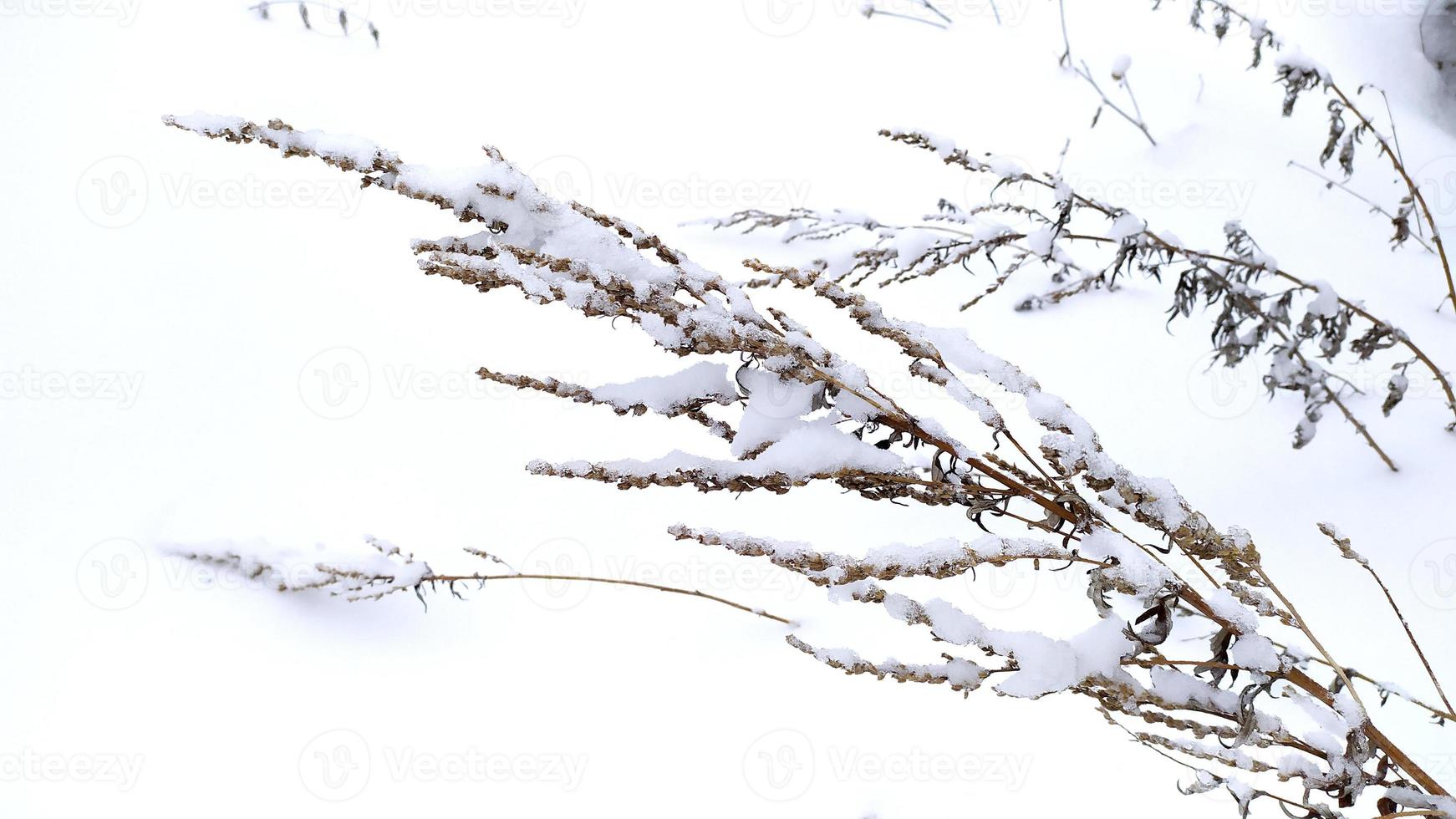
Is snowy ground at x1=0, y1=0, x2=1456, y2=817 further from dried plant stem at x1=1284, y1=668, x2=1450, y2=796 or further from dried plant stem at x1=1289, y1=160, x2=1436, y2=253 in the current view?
dried plant stem at x1=1284, y1=668, x2=1450, y2=796

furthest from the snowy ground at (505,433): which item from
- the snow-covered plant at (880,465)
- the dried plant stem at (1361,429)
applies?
the snow-covered plant at (880,465)

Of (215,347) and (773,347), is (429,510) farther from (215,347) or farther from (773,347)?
(773,347)

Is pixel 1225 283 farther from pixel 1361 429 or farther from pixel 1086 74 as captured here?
pixel 1086 74

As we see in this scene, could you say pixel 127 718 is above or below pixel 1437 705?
below

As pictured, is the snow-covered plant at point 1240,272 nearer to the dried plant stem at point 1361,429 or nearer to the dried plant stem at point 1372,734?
the dried plant stem at point 1361,429

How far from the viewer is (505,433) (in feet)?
6.25

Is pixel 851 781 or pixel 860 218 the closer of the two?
pixel 851 781

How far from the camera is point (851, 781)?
1391 mm

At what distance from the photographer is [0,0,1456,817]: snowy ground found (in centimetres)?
137

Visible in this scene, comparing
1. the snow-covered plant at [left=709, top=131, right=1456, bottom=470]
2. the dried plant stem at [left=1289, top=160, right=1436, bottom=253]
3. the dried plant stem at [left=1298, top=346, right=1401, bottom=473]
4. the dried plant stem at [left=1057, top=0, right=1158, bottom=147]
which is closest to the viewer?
the snow-covered plant at [left=709, top=131, right=1456, bottom=470]

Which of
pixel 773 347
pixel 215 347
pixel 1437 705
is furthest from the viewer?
pixel 215 347

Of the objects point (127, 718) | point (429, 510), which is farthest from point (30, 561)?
point (429, 510)

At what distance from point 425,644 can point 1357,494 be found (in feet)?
5.64

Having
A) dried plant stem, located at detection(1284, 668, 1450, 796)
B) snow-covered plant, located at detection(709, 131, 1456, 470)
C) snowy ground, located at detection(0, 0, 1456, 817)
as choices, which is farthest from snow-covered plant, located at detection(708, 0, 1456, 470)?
dried plant stem, located at detection(1284, 668, 1450, 796)
